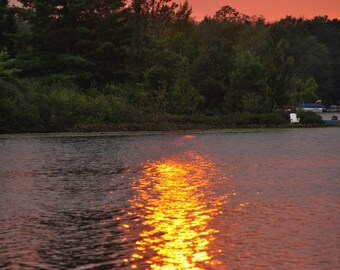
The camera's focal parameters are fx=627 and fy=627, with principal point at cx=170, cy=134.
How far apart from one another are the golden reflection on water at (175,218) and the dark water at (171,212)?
2cm

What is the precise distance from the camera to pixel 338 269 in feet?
31.1

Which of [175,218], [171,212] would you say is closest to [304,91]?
[171,212]

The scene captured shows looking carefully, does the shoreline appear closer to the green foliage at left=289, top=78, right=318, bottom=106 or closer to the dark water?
the dark water

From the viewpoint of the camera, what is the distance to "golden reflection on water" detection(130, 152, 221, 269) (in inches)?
406

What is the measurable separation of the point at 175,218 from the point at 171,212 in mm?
795

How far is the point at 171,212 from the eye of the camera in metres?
14.7

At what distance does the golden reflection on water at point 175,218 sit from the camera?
10.3 m

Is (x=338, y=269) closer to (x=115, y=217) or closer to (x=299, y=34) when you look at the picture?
(x=115, y=217)

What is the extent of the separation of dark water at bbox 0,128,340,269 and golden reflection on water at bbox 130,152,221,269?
2 cm

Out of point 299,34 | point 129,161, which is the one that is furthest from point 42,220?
point 299,34

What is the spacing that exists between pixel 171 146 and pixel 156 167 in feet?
39.0

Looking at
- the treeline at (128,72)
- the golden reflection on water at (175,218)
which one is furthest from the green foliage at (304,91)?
the golden reflection on water at (175,218)

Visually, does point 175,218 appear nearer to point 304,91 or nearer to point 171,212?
point 171,212

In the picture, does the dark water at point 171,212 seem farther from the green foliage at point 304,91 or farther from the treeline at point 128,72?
the green foliage at point 304,91
